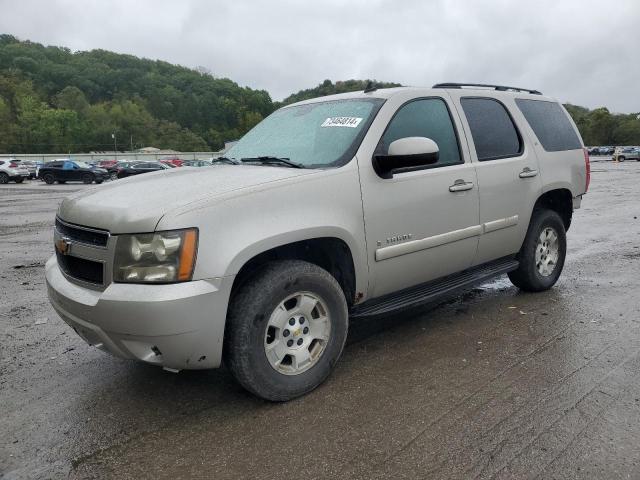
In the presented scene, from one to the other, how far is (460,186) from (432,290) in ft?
2.64

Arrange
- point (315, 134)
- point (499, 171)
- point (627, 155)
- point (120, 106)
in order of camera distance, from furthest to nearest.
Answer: point (120, 106), point (627, 155), point (499, 171), point (315, 134)

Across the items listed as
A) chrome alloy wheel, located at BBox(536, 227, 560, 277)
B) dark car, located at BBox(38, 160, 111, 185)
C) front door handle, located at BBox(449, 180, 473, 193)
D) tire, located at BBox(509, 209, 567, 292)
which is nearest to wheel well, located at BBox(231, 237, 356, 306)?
front door handle, located at BBox(449, 180, 473, 193)

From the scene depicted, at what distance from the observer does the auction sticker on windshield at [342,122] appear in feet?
12.1

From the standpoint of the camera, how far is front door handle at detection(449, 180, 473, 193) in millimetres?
3949

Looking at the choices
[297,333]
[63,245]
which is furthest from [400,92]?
[63,245]

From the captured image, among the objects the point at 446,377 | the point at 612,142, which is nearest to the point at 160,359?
the point at 446,377

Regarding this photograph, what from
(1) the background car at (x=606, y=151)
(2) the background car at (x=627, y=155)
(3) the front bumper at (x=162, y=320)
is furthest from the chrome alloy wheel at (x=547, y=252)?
(1) the background car at (x=606, y=151)

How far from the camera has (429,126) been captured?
4.02 m

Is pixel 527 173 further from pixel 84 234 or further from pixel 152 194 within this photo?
pixel 84 234

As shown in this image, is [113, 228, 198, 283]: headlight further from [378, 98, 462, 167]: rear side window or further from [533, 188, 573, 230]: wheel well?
[533, 188, 573, 230]: wheel well

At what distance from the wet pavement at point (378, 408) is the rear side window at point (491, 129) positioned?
141 centimetres

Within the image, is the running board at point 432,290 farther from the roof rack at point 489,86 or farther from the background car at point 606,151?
the background car at point 606,151

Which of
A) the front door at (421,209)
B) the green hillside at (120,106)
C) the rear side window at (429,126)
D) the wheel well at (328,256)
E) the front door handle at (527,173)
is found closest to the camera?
the wheel well at (328,256)

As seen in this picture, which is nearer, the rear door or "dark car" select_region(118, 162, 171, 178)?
the rear door
